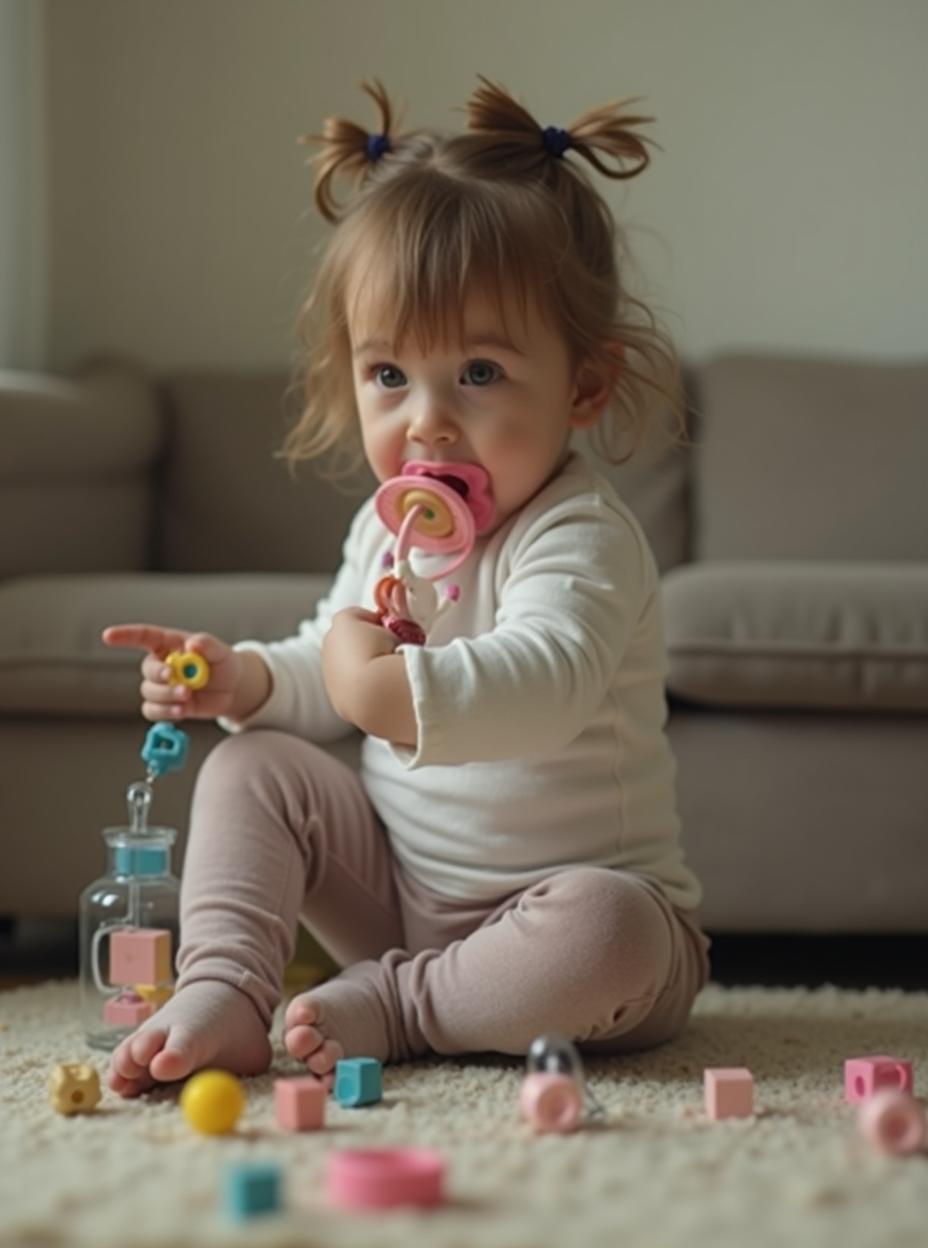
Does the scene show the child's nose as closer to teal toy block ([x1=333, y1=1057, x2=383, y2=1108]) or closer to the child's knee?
the child's knee

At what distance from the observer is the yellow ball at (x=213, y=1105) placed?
105 centimetres

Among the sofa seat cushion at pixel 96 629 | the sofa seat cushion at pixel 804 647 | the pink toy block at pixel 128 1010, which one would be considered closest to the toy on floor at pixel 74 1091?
the pink toy block at pixel 128 1010

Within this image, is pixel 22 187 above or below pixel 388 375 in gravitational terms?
above

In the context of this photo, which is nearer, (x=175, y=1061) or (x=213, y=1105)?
(x=213, y=1105)

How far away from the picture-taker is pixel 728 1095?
1136 mm

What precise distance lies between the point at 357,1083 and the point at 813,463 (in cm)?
135

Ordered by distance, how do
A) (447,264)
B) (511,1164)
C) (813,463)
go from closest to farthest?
(511,1164) → (447,264) → (813,463)

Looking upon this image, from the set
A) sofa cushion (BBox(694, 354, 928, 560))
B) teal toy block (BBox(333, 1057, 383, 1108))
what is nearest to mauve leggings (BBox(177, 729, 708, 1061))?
teal toy block (BBox(333, 1057, 383, 1108))

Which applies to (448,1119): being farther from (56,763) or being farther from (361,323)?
(56,763)

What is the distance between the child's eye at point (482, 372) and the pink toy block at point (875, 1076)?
0.55 meters

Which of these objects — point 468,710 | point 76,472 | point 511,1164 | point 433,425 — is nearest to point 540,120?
point 76,472

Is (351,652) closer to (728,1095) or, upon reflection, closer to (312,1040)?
(312,1040)

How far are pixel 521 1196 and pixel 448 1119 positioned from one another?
0.22m

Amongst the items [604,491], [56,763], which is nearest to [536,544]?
[604,491]
